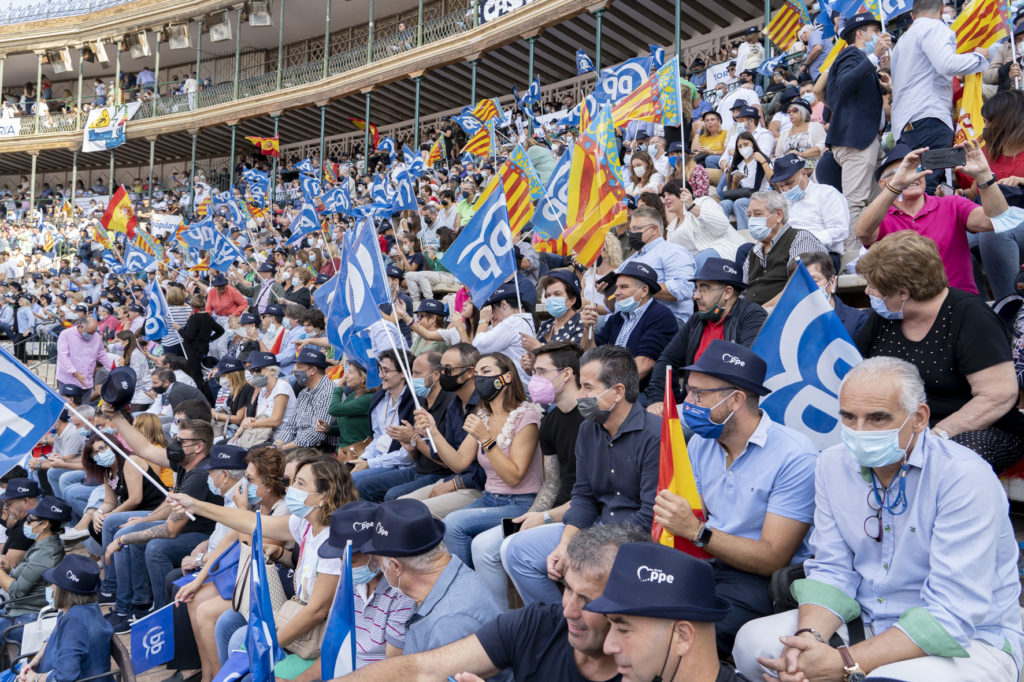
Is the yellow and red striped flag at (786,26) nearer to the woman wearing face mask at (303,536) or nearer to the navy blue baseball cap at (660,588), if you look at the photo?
the woman wearing face mask at (303,536)

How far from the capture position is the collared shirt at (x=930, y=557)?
2.75 metres

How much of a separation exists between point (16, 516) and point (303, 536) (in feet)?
12.9

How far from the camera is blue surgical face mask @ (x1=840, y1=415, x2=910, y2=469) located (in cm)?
289

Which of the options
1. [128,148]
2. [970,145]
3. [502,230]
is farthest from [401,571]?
[128,148]

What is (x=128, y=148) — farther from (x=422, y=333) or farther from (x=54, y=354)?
(x=422, y=333)

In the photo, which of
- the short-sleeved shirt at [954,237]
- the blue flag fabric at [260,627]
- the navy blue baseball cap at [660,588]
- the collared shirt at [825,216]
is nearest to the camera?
the navy blue baseball cap at [660,588]

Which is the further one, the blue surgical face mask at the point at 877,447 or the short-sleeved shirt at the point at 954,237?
the short-sleeved shirt at the point at 954,237

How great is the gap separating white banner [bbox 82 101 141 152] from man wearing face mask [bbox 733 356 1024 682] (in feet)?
106

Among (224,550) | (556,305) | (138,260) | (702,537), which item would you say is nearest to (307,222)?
(138,260)

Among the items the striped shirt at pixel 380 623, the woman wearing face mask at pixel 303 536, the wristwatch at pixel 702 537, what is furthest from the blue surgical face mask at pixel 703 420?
the woman wearing face mask at pixel 303 536

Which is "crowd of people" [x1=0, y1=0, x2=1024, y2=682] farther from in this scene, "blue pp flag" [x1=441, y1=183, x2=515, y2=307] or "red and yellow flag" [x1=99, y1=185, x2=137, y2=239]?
"red and yellow flag" [x1=99, y1=185, x2=137, y2=239]

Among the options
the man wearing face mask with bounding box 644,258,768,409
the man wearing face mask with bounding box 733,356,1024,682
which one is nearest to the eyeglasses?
the man wearing face mask with bounding box 733,356,1024,682

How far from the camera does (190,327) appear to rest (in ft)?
39.1

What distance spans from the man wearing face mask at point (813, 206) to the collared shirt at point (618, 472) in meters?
2.67
